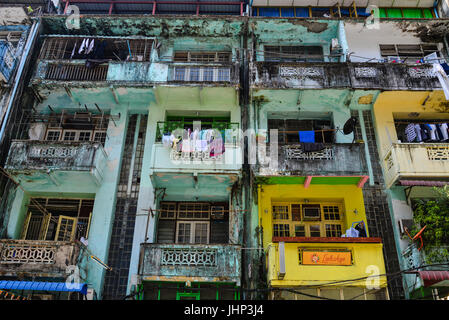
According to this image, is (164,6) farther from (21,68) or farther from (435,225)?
(435,225)

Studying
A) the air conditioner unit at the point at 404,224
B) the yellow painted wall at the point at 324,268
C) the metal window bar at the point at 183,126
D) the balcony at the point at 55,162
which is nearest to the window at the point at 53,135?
the balcony at the point at 55,162

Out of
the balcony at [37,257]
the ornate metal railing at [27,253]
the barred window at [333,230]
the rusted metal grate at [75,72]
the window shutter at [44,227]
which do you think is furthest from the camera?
the rusted metal grate at [75,72]

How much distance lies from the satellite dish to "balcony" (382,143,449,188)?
1.51 m

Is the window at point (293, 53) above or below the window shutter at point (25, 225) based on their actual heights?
above

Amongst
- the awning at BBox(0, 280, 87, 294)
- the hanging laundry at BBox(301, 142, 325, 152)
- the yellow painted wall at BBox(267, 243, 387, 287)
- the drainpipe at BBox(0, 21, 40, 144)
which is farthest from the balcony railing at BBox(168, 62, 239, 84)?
the awning at BBox(0, 280, 87, 294)

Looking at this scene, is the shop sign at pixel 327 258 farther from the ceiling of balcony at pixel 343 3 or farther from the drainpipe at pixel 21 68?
the ceiling of balcony at pixel 343 3

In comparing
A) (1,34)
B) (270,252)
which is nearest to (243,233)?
(270,252)

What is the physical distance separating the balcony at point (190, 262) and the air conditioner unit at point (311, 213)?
131 inches

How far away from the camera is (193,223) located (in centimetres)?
1560

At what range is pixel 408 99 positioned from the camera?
16.5 m

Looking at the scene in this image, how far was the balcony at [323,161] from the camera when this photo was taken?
1464 centimetres

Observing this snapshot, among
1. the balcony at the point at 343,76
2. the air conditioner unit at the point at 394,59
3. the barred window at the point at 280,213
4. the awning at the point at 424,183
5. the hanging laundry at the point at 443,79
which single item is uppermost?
the air conditioner unit at the point at 394,59

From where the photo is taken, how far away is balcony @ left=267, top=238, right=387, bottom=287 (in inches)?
484
